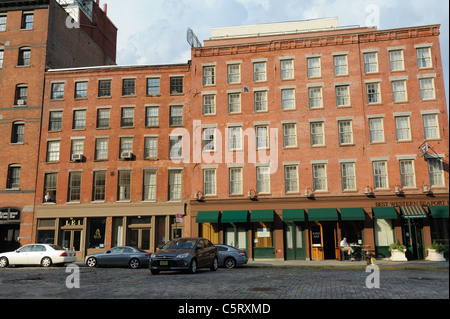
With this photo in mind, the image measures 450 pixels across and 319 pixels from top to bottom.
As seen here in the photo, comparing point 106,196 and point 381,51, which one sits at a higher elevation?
point 381,51

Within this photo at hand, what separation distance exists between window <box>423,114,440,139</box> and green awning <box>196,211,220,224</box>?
16150mm

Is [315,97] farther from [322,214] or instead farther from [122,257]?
[122,257]

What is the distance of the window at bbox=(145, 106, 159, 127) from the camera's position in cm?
3275

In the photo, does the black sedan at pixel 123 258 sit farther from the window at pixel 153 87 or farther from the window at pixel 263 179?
the window at pixel 153 87

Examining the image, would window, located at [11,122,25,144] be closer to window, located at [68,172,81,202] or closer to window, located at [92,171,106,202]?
window, located at [68,172,81,202]

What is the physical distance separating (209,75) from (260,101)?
4.76 m

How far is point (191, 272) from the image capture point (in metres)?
17.7

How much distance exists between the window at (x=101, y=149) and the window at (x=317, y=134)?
651 inches

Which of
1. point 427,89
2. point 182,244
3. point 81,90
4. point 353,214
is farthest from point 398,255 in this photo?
point 81,90

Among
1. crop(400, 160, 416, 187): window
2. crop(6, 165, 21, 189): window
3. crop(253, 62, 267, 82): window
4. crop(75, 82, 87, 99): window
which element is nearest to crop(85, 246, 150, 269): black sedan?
crop(6, 165, 21, 189): window

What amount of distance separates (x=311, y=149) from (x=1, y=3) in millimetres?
29889
